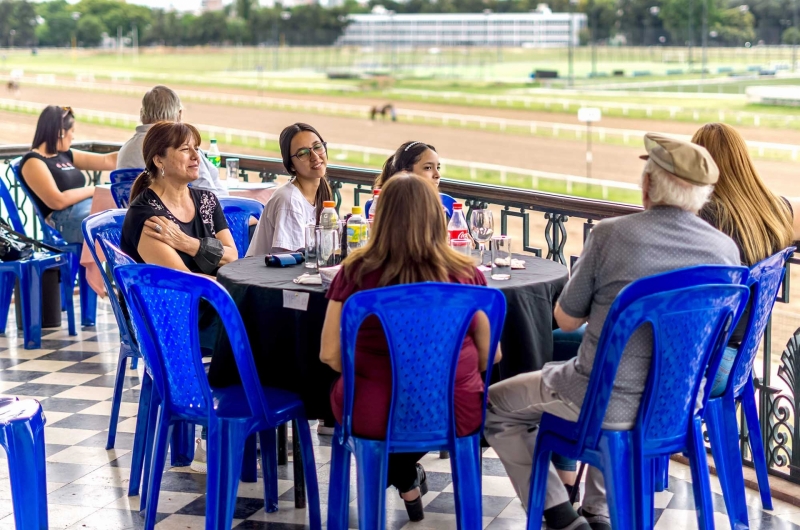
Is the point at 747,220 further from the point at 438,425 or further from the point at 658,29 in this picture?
the point at 658,29

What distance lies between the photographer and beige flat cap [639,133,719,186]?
2250 millimetres

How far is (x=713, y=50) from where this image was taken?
68.6 metres

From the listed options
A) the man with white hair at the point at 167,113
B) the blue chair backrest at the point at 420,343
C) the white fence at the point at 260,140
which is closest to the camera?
the blue chair backrest at the point at 420,343

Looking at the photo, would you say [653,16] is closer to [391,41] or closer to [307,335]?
[391,41]

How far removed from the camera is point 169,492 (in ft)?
10.6

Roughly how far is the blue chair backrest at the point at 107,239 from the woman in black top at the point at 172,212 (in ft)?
0.40

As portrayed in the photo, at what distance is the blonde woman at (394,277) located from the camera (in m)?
2.24

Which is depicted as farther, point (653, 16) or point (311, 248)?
point (653, 16)

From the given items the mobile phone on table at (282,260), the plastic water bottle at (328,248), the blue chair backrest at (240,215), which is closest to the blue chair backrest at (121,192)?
the blue chair backrest at (240,215)

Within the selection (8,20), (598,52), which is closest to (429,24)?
(598,52)

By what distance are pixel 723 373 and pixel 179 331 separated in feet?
5.04

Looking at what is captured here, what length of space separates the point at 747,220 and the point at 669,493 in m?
1.02

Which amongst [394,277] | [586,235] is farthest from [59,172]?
[394,277]

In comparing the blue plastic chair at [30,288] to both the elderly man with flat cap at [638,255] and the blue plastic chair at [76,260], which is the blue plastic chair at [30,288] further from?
the elderly man with flat cap at [638,255]
